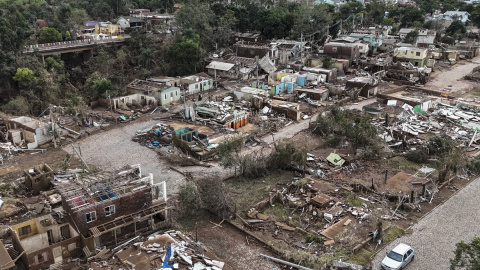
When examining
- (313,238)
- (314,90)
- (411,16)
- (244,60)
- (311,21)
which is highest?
(411,16)

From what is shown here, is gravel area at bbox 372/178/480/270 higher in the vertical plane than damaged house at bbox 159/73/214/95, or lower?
lower

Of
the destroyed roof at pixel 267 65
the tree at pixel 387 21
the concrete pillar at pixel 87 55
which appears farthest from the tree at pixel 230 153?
the tree at pixel 387 21

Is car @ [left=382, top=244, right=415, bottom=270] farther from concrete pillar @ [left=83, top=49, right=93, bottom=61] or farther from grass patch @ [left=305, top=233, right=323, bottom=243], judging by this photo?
concrete pillar @ [left=83, top=49, right=93, bottom=61]

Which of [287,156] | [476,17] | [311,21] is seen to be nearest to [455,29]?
[476,17]

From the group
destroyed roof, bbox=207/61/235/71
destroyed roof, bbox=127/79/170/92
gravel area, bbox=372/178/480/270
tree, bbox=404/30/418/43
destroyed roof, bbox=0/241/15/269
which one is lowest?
gravel area, bbox=372/178/480/270

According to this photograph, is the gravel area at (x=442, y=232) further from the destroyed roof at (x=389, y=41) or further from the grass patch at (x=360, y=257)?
the destroyed roof at (x=389, y=41)

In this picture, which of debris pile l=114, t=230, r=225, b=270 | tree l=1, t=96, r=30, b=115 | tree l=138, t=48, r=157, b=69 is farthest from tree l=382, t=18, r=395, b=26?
debris pile l=114, t=230, r=225, b=270

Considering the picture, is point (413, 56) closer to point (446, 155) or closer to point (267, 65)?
point (267, 65)

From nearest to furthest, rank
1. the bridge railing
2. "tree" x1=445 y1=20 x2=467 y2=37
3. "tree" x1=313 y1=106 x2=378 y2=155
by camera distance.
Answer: "tree" x1=313 y1=106 x2=378 y2=155 → the bridge railing → "tree" x1=445 y1=20 x2=467 y2=37
